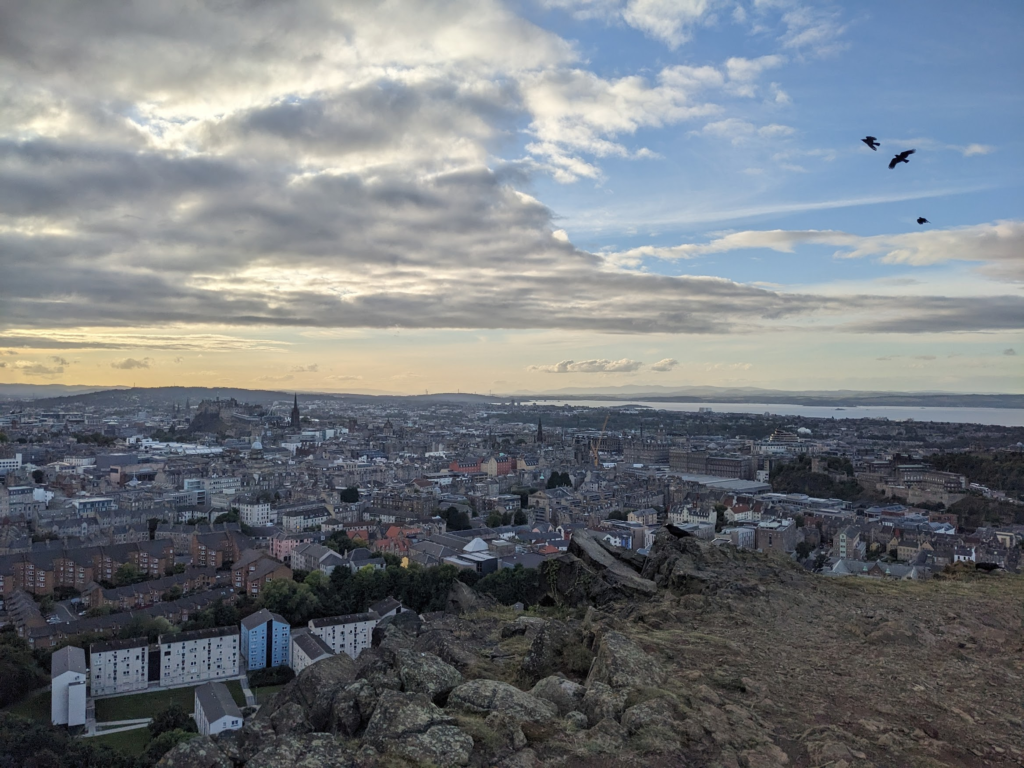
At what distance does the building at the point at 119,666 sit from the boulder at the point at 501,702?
73.6ft

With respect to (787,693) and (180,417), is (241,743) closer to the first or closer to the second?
(787,693)

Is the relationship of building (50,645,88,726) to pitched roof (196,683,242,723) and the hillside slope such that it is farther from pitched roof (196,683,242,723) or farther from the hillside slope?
the hillside slope

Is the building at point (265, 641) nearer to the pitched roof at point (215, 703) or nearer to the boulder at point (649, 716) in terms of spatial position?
the pitched roof at point (215, 703)

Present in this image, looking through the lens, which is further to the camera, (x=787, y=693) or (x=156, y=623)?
(x=156, y=623)

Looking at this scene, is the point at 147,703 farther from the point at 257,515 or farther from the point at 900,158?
the point at 257,515

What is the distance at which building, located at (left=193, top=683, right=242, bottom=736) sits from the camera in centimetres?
1762

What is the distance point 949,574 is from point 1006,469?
49.5 m

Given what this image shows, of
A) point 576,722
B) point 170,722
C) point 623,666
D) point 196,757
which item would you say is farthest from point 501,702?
point 170,722

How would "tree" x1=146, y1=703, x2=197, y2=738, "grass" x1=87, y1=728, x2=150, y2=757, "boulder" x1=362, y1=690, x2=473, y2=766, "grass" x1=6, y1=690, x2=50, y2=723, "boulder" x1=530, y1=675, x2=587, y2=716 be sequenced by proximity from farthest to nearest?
"grass" x1=6, y1=690, x2=50, y2=723 < "tree" x1=146, y1=703, x2=197, y2=738 < "grass" x1=87, y1=728, x2=150, y2=757 < "boulder" x1=530, y1=675, x2=587, y2=716 < "boulder" x1=362, y1=690, x2=473, y2=766

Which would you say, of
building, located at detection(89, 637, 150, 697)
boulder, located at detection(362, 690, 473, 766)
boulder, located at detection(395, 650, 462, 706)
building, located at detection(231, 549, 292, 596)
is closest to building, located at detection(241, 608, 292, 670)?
building, located at detection(89, 637, 150, 697)

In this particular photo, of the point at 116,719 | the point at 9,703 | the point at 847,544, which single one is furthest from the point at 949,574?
the point at 847,544

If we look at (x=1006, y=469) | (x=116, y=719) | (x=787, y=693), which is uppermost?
(x=787, y=693)

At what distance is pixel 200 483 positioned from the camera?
64562mm

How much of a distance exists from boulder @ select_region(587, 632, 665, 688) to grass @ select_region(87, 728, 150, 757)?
54.9ft
